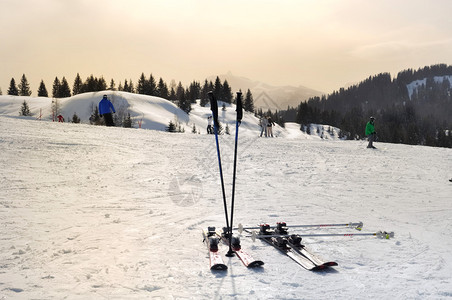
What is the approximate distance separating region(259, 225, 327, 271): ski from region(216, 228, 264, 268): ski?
24.8 inches

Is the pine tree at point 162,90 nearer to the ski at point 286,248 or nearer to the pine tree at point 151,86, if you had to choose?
the pine tree at point 151,86

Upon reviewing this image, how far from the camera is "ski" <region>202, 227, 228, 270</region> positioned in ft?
15.9

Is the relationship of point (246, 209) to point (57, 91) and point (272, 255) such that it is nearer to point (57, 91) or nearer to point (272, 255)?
point (272, 255)

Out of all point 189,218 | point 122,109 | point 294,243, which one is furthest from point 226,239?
point 122,109

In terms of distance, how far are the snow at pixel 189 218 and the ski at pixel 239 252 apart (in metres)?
0.12

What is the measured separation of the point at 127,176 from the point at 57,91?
122531mm

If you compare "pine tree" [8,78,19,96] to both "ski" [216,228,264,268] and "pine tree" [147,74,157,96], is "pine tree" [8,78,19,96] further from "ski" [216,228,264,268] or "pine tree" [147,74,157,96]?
"ski" [216,228,264,268]

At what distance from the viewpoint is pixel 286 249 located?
5.66 meters

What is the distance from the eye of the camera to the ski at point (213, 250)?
15.9 ft

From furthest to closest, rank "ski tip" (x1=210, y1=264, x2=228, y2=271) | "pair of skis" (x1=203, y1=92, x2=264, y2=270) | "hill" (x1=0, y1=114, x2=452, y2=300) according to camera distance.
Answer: "pair of skis" (x1=203, y1=92, x2=264, y2=270) < "ski tip" (x1=210, y1=264, x2=228, y2=271) < "hill" (x1=0, y1=114, x2=452, y2=300)

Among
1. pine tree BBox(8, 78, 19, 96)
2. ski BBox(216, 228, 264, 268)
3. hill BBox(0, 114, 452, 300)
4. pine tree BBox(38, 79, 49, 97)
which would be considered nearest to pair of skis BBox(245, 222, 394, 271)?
hill BBox(0, 114, 452, 300)

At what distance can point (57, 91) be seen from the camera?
118 meters

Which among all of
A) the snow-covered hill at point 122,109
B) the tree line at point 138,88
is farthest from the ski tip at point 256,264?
the tree line at point 138,88

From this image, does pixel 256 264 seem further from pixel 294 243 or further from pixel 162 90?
pixel 162 90
